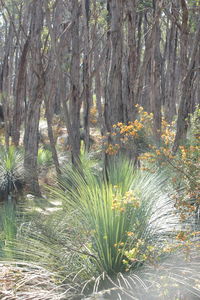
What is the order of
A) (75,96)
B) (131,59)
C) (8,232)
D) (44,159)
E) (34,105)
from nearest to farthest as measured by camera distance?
(8,232)
(131,59)
(34,105)
(75,96)
(44,159)

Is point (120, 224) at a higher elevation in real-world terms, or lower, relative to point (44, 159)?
higher

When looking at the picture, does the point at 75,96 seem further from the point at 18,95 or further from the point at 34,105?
the point at 18,95

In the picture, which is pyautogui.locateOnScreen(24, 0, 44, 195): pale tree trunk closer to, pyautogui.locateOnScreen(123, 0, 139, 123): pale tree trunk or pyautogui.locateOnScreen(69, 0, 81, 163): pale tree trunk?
pyautogui.locateOnScreen(69, 0, 81, 163): pale tree trunk

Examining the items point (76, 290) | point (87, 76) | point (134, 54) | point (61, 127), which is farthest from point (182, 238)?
point (61, 127)

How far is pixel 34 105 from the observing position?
1177 cm

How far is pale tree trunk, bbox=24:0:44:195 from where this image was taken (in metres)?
11.5

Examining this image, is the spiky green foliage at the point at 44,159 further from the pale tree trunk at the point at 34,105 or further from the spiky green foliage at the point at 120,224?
the spiky green foliage at the point at 120,224

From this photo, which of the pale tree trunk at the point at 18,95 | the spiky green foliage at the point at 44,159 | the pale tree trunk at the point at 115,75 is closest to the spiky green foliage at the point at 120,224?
the pale tree trunk at the point at 115,75

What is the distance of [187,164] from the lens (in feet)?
17.3

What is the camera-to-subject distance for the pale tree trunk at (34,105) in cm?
1153

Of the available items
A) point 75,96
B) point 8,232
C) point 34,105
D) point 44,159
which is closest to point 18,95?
point 44,159

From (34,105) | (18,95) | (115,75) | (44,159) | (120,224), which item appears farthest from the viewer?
(18,95)

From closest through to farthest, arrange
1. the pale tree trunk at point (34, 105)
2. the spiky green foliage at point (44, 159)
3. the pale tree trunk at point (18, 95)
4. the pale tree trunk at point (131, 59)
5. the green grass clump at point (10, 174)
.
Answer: the pale tree trunk at point (131, 59) → the green grass clump at point (10, 174) → the pale tree trunk at point (34, 105) → the spiky green foliage at point (44, 159) → the pale tree trunk at point (18, 95)

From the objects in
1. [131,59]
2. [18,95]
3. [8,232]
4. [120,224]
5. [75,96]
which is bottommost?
[8,232]
